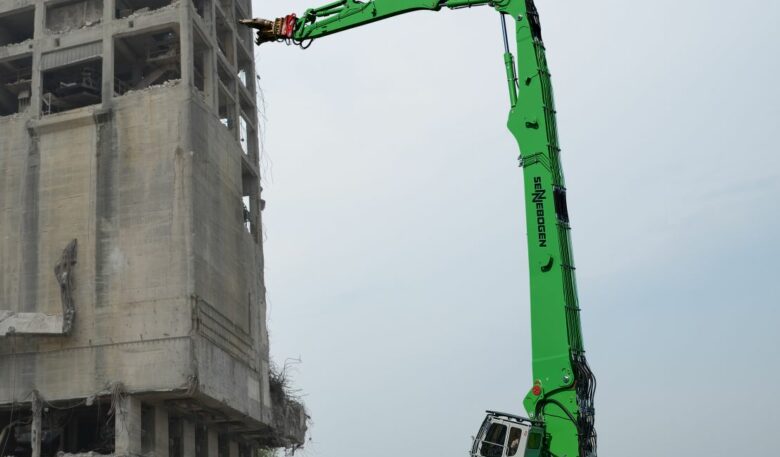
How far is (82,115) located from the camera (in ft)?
129

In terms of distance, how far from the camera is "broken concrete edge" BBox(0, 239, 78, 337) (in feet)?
119

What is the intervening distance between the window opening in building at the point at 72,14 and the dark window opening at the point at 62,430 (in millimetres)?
15918

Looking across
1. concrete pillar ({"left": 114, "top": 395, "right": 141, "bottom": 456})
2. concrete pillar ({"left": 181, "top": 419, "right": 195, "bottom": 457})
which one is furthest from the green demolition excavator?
concrete pillar ({"left": 181, "top": 419, "right": 195, "bottom": 457})

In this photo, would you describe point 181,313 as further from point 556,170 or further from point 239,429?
point 556,170

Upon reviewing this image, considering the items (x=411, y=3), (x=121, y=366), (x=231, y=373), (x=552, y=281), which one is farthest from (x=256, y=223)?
(x=552, y=281)

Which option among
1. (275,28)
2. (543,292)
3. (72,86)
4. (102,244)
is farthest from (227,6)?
(543,292)

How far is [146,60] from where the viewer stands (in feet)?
142

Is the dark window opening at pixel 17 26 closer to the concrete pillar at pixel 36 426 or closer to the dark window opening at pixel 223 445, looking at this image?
the concrete pillar at pixel 36 426

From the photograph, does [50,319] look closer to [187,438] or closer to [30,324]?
[30,324]

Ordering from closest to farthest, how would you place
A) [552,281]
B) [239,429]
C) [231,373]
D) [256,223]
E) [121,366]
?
[552,281] < [121,366] < [231,373] < [239,429] < [256,223]

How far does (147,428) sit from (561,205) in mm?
19685

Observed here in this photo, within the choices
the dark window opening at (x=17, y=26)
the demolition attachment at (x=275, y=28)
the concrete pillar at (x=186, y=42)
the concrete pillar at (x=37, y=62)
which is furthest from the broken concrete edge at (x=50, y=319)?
the dark window opening at (x=17, y=26)

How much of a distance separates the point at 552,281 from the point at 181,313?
56.0ft

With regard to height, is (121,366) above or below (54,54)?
below
